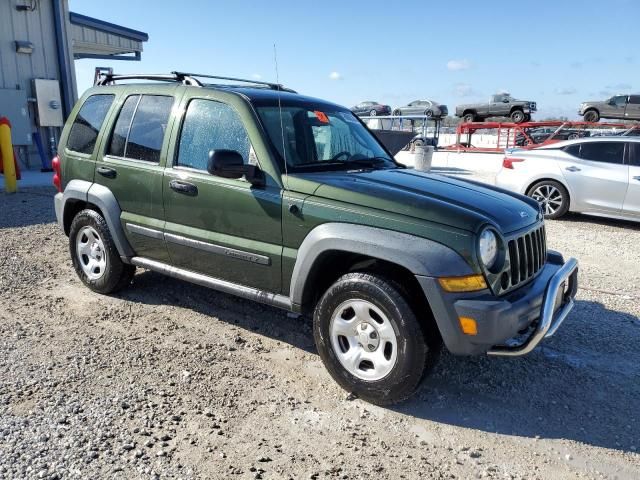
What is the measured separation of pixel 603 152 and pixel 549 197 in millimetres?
1069

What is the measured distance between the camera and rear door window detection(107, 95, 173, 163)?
4.40 meters

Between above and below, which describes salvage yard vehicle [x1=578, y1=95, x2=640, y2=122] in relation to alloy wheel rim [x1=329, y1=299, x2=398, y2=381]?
above

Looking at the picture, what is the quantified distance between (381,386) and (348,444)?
1.44 feet

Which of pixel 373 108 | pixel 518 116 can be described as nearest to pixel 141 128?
pixel 518 116

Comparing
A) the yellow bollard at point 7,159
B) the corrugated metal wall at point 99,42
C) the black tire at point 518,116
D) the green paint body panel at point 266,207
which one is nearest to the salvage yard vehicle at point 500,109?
the black tire at point 518,116

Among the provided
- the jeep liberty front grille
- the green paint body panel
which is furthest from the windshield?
the jeep liberty front grille

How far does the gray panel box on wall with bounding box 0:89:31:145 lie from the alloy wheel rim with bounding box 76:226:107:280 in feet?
32.4

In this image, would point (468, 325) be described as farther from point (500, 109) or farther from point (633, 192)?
point (500, 109)

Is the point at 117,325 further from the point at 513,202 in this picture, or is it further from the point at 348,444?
the point at 513,202

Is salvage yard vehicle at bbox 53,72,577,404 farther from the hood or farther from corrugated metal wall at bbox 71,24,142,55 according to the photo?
corrugated metal wall at bbox 71,24,142,55

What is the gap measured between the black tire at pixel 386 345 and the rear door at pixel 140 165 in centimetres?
169

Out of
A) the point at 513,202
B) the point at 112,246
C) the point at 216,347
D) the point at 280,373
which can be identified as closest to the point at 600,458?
the point at 513,202

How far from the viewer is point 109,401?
11.0ft

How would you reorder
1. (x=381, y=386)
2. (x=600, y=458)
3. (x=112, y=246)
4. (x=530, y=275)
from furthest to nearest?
(x=112, y=246), (x=530, y=275), (x=381, y=386), (x=600, y=458)
